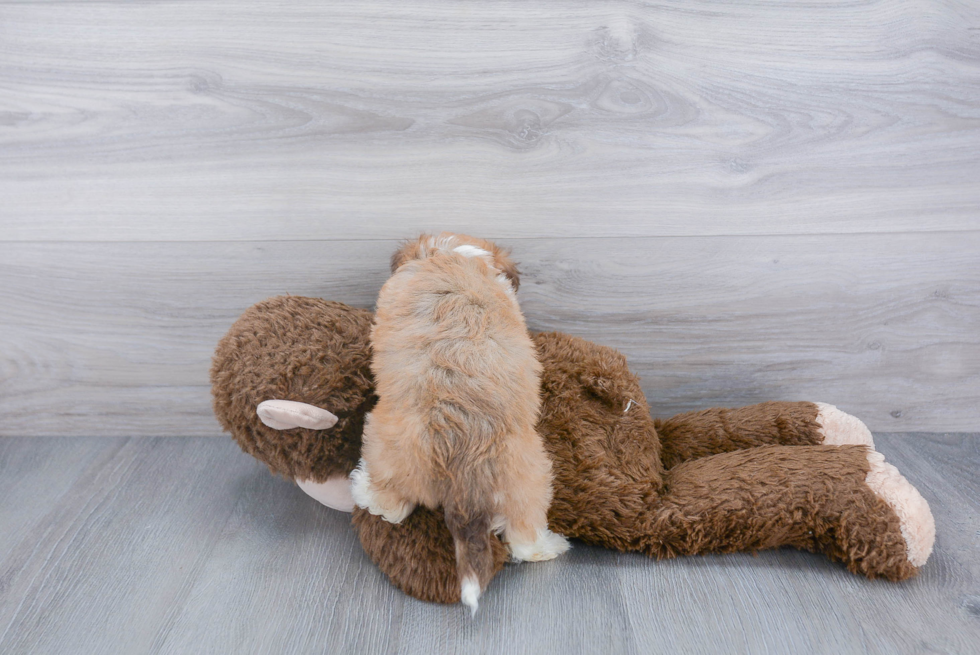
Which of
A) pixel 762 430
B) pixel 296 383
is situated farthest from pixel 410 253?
pixel 762 430

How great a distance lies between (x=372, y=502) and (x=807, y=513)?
54 centimetres

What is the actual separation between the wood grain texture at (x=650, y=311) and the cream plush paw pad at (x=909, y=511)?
310 mm

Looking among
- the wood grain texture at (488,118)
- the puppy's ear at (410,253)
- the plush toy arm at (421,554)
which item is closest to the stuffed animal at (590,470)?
the plush toy arm at (421,554)

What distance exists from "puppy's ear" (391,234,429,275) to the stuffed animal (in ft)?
0.35

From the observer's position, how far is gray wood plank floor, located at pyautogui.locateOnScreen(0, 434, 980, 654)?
0.74 m

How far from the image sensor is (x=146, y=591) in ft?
2.71

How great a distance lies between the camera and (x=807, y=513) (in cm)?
82

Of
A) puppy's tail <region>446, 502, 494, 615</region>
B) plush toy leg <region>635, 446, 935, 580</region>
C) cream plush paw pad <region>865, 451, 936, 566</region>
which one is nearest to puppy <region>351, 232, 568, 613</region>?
puppy's tail <region>446, 502, 494, 615</region>

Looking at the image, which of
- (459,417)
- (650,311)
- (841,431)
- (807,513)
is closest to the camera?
(459,417)

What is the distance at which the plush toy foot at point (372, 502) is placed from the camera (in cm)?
78

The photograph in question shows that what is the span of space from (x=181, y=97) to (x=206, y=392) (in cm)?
50

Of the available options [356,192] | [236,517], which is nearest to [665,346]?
[356,192]

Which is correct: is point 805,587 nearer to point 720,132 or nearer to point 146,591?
point 720,132

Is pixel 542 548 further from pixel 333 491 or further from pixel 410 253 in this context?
pixel 410 253
